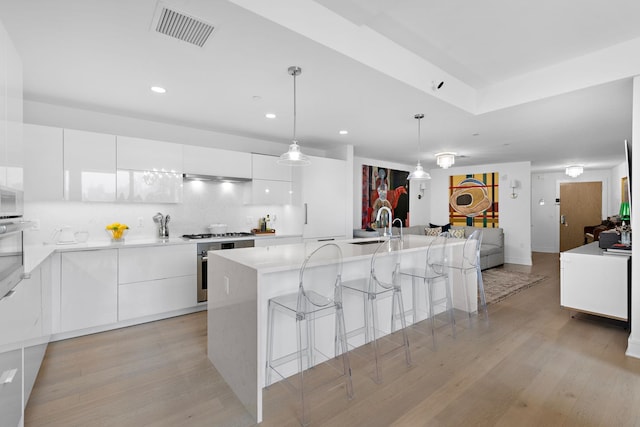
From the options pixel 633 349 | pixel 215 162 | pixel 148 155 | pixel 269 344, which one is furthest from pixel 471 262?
pixel 148 155

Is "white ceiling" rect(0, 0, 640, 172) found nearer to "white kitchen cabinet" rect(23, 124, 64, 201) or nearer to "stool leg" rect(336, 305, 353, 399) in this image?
"white kitchen cabinet" rect(23, 124, 64, 201)

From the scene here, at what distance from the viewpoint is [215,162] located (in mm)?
4188

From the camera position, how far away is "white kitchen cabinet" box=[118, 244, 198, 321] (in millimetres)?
3348

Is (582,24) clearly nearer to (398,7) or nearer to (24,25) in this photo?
(398,7)

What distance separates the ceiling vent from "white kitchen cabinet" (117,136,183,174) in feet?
6.51

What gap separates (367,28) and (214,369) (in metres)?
3.04

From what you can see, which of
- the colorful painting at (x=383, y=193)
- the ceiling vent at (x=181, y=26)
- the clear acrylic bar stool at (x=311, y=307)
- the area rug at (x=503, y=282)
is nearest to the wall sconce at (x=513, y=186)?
the area rug at (x=503, y=282)

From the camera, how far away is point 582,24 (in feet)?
7.76

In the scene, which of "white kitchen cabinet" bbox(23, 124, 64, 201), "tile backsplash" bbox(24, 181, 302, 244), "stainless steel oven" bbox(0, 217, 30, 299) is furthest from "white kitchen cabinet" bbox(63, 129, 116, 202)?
"stainless steel oven" bbox(0, 217, 30, 299)

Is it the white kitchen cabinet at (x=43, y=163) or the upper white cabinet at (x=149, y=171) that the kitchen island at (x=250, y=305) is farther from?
the white kitchen cabinet at (x=43, y=163)

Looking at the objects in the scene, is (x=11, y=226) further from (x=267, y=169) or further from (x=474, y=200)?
(x=474, y=200)

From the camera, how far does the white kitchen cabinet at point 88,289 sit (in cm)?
303

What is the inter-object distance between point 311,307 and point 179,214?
290 centimetres

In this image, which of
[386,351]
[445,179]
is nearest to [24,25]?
[386,351]
